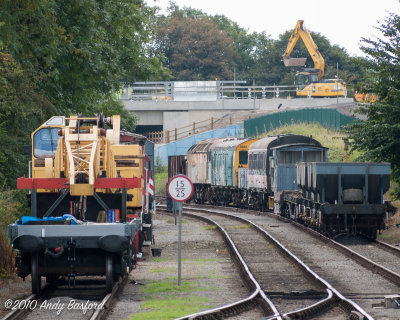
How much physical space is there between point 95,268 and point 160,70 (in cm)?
2549

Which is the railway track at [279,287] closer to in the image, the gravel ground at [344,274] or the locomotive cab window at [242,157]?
the gravel ground at [344,274]

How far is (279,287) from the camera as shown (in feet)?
52.9

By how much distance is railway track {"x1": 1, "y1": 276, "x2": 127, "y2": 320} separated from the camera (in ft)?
42.3

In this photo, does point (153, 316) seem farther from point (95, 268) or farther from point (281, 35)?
point (281, 35)

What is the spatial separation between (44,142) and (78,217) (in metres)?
4.74

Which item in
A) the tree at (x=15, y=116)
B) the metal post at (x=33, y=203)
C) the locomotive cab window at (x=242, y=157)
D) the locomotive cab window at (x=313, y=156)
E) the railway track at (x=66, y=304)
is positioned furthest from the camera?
the locomotive cab window at (x=242, y=157)

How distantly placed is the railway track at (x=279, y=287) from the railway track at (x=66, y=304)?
72.6 inches

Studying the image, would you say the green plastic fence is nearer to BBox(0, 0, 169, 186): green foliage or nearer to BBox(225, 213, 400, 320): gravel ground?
BBox(0, 0, 169, 186): green foliage

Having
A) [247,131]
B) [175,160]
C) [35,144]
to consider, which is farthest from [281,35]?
[35,144]

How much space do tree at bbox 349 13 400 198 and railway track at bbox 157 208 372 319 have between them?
4.94m

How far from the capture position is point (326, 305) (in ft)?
45.3

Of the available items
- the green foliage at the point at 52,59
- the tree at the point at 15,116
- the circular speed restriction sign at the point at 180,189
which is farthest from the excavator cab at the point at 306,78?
the circular speed restriction sign at the point at 180,189

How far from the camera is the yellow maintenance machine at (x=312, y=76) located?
73250mm

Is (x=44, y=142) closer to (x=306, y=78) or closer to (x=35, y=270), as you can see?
(x=35, y=270)
